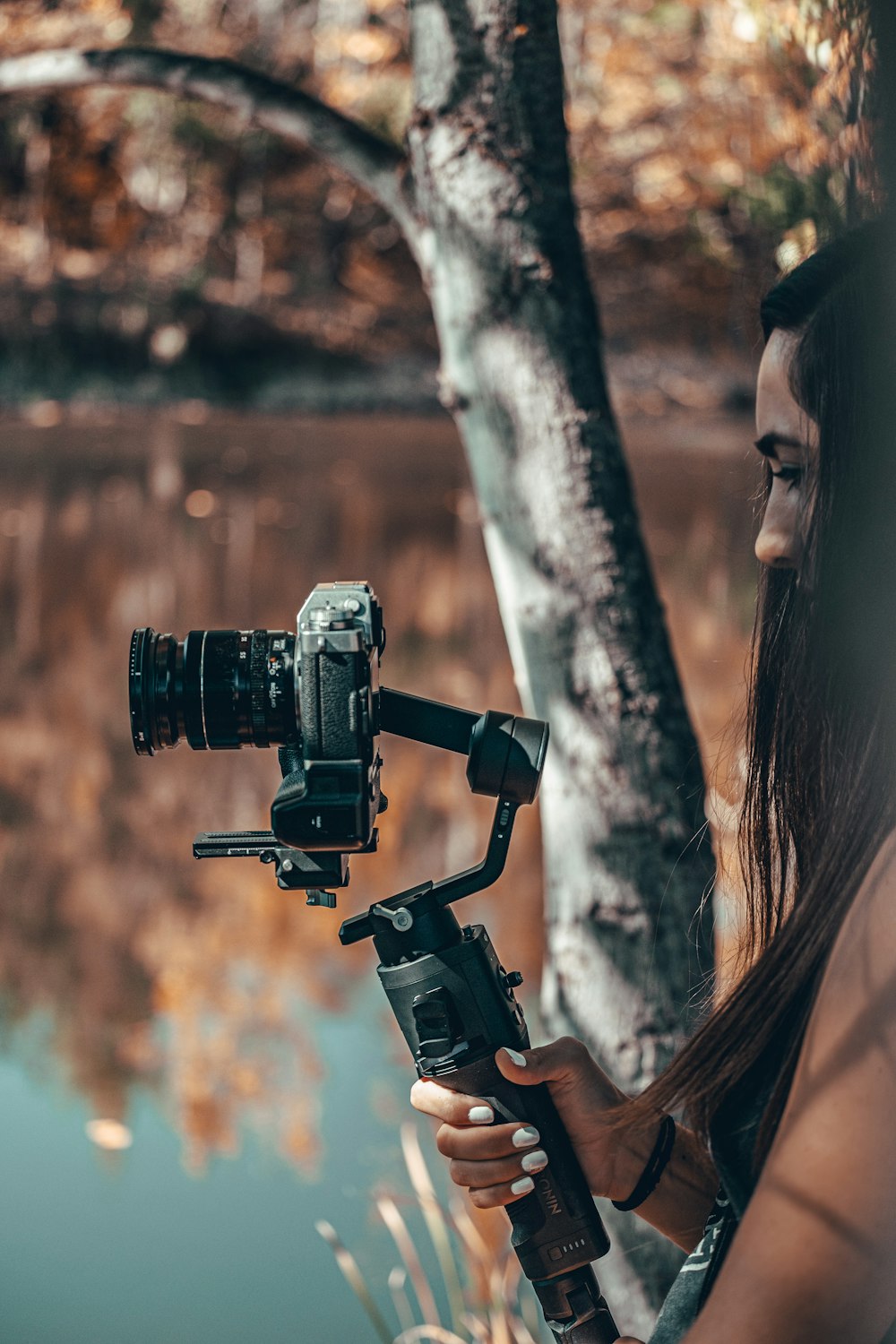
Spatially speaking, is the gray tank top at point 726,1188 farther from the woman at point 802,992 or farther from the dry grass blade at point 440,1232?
the dry grass blade at point 440,1232

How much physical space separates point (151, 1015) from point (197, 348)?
1156 cm

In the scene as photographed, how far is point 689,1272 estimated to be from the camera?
1.28m

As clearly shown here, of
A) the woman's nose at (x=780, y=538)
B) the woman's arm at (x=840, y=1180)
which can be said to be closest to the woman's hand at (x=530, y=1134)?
the woman's arm at (x=840, y=1180)

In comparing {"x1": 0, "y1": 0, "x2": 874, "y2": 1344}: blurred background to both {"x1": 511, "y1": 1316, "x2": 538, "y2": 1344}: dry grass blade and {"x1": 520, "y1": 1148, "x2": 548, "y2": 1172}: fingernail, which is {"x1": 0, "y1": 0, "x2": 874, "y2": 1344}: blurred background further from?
{"x1": 520, "y1": 1148, "x2": 548, "y2": 1172}: fingernail

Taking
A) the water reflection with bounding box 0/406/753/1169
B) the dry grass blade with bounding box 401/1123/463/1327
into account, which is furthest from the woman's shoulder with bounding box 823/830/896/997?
the dry grass blade with bounding box 401/1123/463/1327

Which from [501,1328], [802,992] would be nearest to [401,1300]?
[501,1328]

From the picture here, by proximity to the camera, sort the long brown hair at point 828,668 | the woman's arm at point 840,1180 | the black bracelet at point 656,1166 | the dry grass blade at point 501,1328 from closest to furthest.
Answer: the woman's arm at point 840,1180 → the long brown hair at point 828,668 → the black bracelet at point 656,1166 → the dry grass blade at point 501,1328

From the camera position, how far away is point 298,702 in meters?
1.38

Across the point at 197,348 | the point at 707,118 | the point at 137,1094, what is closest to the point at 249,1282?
the point at 137,1094

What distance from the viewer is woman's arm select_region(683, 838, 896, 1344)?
953 mm

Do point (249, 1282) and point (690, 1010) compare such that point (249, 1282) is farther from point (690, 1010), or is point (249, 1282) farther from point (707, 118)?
point (707, 118)

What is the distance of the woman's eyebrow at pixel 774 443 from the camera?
1.22m

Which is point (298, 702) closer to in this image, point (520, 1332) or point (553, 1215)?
point (553, 1215)

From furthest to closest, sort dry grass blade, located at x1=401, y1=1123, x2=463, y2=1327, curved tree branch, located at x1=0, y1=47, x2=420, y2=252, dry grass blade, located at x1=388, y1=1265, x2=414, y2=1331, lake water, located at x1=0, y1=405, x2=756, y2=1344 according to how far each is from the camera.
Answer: lake water, located at x1=0, y1=405, x2=756, y2=1344 → dry grass blade, located at x1=388, y1=1265, x2=414, y2=1331 → dry grass blade, located at x1=401, y1=1123, x2=463, y2=1327 → curved tree branch, located at x1=0, y1=47, x2=420, y2=252
